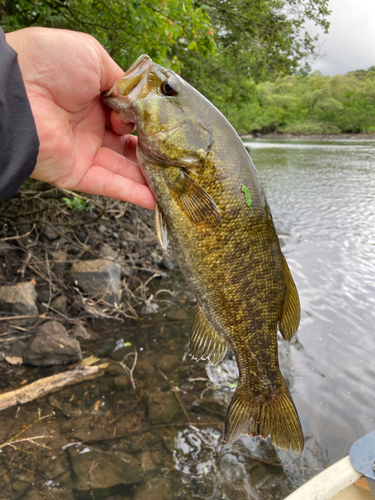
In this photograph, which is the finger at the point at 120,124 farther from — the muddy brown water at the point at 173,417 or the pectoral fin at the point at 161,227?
the muddy brown water at the point at 173,417

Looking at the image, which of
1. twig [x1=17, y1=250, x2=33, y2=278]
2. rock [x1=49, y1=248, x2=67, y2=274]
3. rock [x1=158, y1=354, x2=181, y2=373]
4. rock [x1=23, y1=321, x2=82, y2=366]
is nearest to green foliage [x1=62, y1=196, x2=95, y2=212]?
rock [x1=49, y1=248, x2=67, y2=274]

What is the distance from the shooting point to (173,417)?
422 centimetres

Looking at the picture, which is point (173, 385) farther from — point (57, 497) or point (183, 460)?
point (57, 497)

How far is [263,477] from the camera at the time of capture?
3.68 metres

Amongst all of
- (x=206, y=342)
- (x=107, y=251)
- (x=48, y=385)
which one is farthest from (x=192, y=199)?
(x=107, y=251)

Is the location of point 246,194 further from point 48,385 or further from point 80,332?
point 80,332

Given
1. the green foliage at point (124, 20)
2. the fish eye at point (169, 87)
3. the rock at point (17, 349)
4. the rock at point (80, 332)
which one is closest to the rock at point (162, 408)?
the rock at point (80, 332)

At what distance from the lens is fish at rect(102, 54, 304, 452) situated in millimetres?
2068

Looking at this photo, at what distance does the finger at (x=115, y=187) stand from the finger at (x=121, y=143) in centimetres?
29

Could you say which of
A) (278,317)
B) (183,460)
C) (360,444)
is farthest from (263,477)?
(278,317)

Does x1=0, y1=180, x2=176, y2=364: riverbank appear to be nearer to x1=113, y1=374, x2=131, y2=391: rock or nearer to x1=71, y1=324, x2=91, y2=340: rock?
x1=71, y1=324, x2=91, y2=340: rock

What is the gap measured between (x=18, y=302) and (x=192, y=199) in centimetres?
395

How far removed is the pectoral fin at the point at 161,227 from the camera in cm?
211

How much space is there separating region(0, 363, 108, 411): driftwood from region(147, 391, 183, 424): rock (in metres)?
0.83
